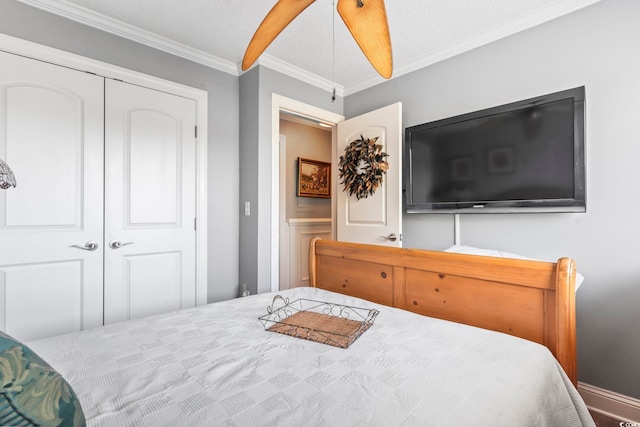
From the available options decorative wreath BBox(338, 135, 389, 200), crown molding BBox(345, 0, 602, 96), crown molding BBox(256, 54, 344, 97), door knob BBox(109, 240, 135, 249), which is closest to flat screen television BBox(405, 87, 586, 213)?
decorative wreath BBox(338, 135, 389, 200)

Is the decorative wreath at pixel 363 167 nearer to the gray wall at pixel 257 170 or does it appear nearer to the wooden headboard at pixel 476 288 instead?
the gray wall at pixel 257 170

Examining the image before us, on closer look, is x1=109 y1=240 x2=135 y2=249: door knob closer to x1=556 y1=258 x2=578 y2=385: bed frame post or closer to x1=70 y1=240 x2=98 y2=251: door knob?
x1=70 y1=240 x2=98 y2=251: door knob

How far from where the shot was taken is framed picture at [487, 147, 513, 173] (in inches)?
81.7

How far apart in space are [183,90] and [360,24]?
1664mm

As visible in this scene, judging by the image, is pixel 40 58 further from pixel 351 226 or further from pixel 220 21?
pixel 351 226

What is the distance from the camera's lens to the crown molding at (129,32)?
1.94 m

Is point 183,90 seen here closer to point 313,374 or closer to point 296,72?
point 296,72

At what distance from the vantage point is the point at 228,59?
8.71ft

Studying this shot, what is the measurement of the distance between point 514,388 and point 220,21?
2485 mm

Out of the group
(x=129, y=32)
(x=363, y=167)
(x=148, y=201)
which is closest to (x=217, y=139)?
(x=148, y=201)

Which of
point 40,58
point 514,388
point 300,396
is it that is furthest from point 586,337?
point 40,58

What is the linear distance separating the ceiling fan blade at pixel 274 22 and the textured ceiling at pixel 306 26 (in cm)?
60

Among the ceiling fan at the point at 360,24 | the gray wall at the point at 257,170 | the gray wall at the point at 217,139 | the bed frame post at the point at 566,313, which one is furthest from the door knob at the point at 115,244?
the bed frame post at the point at 566,313

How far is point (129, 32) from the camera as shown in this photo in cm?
220
